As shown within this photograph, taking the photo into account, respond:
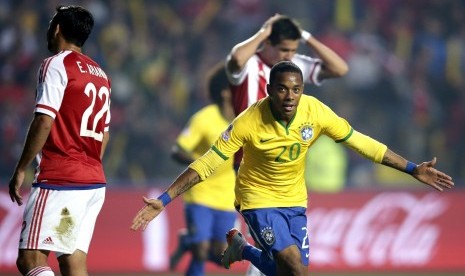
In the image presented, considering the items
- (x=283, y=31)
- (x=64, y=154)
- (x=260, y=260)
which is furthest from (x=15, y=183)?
(x=283, y=31)

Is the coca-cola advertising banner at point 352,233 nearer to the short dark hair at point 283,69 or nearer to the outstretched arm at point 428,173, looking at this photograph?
the outstretched arm at point 428,173

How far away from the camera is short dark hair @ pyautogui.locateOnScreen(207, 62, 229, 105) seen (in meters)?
10.6

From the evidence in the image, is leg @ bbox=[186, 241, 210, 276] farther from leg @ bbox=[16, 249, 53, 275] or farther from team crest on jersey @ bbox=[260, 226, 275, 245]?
leg @ bbox=[16, 249, 53, 275]

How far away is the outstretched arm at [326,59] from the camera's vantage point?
8.85 metres

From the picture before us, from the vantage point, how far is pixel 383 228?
13.8 meters

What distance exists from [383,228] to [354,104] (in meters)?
2.58

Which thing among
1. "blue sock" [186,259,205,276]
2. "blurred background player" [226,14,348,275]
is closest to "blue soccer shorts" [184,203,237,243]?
"blue sock" [186,259,205,276]

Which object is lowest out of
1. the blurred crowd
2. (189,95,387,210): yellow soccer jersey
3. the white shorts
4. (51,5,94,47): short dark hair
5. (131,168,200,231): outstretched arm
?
the white shorts

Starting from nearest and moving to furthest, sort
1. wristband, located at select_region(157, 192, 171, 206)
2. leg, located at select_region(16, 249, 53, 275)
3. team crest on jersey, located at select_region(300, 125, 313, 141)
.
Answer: leg, located at select_region(16, 249, 53, 275), wristband, located at select_region(157, 192, 171, 206), team crest on jersey, located at select_region(300, 125, 313, 141)

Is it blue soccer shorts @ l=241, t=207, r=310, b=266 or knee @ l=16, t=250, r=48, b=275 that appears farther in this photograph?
blue soccer shorts @ l=241, t=207, r=310, b=266

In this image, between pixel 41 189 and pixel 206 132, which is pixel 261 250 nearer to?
pixel 41 189

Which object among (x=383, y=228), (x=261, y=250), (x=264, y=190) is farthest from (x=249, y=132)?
(x=383, y=228)

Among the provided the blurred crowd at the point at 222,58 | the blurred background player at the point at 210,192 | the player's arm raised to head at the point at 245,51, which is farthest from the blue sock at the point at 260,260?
the blurred crowd at the point at 222,58

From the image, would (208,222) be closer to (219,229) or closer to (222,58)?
(219,229)
